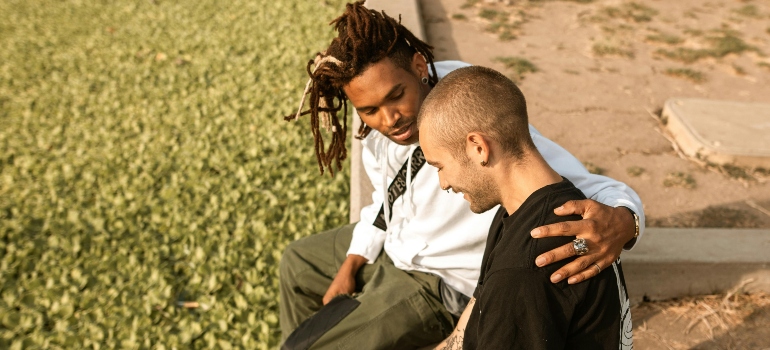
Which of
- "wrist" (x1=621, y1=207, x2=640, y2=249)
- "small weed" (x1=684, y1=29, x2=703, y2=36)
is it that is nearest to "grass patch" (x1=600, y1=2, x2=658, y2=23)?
"small weed" (x1=684, y1=29, x2=703, y2=36)

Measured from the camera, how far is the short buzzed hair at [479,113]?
1799 mm

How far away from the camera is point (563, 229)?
163 cm

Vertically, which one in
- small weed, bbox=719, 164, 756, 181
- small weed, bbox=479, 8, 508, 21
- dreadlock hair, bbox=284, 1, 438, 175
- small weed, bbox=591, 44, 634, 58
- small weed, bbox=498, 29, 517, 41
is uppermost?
dreadlock hair, bbox=284, 1, 438, 175

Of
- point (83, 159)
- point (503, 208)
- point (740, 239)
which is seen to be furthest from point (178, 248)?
point (740, 239)

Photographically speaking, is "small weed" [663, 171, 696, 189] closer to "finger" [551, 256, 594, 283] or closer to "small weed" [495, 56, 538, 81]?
"small weed" [495, 56, 538, 81]

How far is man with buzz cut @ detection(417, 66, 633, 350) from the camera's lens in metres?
1.57

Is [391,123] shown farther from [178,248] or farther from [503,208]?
[178,248]

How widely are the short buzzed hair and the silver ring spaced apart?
0.31 metres

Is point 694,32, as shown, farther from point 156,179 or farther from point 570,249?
point 570,249

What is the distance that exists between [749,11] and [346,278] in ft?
21.5

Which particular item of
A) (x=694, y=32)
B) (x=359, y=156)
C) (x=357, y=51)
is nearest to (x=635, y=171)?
(x=359, y=156)

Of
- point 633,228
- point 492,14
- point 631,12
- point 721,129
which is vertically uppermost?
point 633,228

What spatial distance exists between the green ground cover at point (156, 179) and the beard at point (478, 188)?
6.59 ft

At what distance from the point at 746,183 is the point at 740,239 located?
1071mm
